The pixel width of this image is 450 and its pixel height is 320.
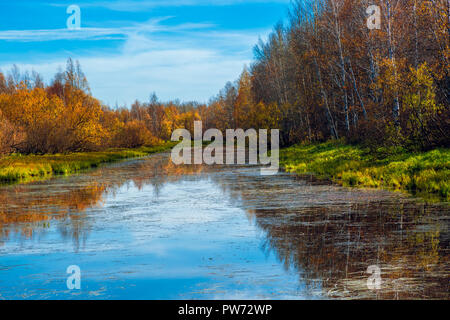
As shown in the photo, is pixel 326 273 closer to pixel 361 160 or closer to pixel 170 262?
pixel 170 262

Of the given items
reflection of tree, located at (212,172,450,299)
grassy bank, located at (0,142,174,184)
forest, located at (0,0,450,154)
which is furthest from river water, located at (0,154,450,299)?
grassy bank, located at (0,142,174,184)

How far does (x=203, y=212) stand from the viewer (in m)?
12.8

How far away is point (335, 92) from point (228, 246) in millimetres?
31557

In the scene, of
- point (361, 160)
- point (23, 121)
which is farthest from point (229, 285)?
point (23, 121)

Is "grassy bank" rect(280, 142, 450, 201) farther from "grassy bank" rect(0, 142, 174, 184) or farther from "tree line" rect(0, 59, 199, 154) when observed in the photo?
"tree line" rect(0, 59, 199, 154)

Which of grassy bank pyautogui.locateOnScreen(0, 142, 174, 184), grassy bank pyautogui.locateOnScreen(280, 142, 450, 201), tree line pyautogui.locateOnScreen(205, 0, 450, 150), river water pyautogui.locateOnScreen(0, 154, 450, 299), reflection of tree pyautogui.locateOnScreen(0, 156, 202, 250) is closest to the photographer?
river water pyautogui.locateOnScreen(0, 154, 450, 299)

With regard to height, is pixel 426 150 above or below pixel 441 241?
above

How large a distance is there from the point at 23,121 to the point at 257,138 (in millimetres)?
26858

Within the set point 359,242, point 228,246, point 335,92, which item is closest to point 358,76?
point 335,92

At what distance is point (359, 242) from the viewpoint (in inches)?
339

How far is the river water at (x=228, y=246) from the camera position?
614 cm

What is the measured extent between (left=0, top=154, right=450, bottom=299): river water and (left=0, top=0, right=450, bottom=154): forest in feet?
21.4

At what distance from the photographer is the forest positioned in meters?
19.6

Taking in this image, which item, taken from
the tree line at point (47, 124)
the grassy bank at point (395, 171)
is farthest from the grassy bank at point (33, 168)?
the grassy bank at point (395, 171)
